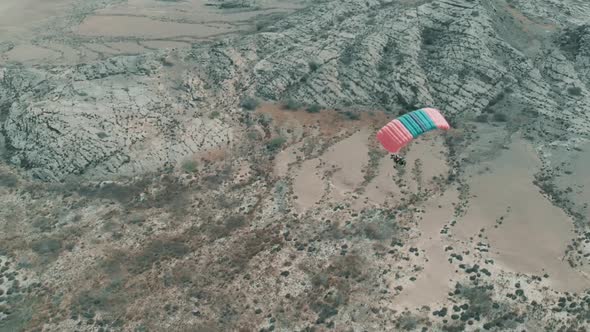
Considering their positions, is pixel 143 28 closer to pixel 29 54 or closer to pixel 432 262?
pixel 29 54

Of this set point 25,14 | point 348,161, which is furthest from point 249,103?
point 25,14

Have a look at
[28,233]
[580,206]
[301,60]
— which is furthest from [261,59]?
[580,206]

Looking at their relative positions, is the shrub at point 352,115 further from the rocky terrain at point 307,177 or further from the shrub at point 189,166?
the shrub at point 189,166

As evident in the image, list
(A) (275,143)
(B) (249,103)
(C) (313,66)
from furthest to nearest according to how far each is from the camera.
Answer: (C) (313,66), (B) (249,103), (A) (275,143)

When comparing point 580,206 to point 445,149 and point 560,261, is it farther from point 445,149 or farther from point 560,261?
point 445,149

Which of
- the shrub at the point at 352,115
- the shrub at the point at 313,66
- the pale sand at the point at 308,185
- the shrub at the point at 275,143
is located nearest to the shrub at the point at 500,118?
the shrub at the point at 352,115

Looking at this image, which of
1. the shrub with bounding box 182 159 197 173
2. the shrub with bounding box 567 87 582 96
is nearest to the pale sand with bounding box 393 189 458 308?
the shrub with bounding box 182 159 197 173
